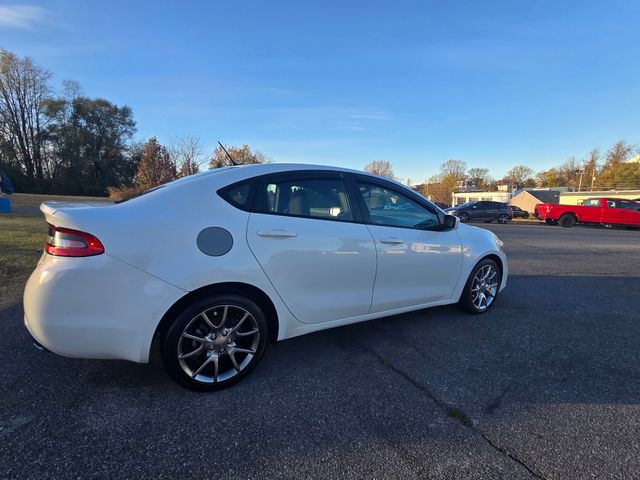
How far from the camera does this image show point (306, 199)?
2850 millimetres

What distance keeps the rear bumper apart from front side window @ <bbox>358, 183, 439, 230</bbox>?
69.6 inches

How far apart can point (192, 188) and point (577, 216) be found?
24494 millimetres

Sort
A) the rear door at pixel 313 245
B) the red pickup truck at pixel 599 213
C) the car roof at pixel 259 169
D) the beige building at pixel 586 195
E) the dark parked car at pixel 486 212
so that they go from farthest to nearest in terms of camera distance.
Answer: the beige building at pixel 586 195, the dark parked car at pixel 486 212, the red pickup truck at pixel 599 213, the car roof at pixel 259 169, the rear door at pixel 313 245

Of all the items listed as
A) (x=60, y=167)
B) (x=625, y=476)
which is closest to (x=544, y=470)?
(x=625, y=476)

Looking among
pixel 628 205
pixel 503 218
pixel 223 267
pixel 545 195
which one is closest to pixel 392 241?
pixel 223 267

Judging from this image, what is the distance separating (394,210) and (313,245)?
1.07m

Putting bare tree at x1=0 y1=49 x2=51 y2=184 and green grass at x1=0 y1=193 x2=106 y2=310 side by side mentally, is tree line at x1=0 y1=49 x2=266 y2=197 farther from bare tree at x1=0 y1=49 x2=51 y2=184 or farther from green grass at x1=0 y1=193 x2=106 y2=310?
green grass at x1=0 y1=193 x2=106 y2=310

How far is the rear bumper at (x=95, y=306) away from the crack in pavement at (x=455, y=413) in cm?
176

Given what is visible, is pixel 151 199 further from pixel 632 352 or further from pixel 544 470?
pixel 632 352

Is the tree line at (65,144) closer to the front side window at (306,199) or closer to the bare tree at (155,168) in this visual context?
the bare tree at (155,168)

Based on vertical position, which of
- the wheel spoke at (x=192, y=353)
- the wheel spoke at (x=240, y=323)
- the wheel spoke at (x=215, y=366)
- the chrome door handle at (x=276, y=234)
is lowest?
the wheel spoke at (x=215, y=366)

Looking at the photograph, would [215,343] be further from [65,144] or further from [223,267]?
[65,144]

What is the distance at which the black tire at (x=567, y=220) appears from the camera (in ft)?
68.6

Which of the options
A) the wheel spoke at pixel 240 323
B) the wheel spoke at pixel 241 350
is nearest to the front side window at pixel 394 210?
the wheel spoke at pixel 240 323
